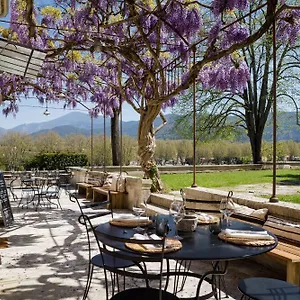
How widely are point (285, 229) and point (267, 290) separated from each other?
60.5 inches

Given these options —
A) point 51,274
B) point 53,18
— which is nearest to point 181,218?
point 51,274

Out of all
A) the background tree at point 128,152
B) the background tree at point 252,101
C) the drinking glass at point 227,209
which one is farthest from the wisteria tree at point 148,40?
the background tree at point 252,101

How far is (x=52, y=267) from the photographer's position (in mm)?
4094

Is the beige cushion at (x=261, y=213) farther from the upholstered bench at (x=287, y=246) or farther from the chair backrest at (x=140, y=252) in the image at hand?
the chair backrest at (x=140, y=252)

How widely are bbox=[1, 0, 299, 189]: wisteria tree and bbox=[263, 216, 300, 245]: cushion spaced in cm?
255

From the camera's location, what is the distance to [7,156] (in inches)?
683

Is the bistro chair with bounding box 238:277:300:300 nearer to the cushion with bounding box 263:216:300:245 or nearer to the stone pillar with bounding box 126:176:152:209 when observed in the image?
the cushion with bounding box 263:216:300:245

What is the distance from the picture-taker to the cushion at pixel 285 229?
3553 mm

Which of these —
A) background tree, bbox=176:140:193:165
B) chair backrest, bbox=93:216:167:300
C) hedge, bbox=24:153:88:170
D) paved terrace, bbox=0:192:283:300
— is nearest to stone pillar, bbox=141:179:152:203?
paved terrace, bbox=0:192:283:300

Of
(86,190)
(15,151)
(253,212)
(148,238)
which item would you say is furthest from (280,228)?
(15,151)

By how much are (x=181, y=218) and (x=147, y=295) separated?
0.65m

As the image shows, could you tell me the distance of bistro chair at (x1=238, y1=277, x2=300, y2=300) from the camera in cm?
219

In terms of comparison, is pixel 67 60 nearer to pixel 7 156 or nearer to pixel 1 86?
pixel 1 86

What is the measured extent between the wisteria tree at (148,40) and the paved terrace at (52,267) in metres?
3.01
